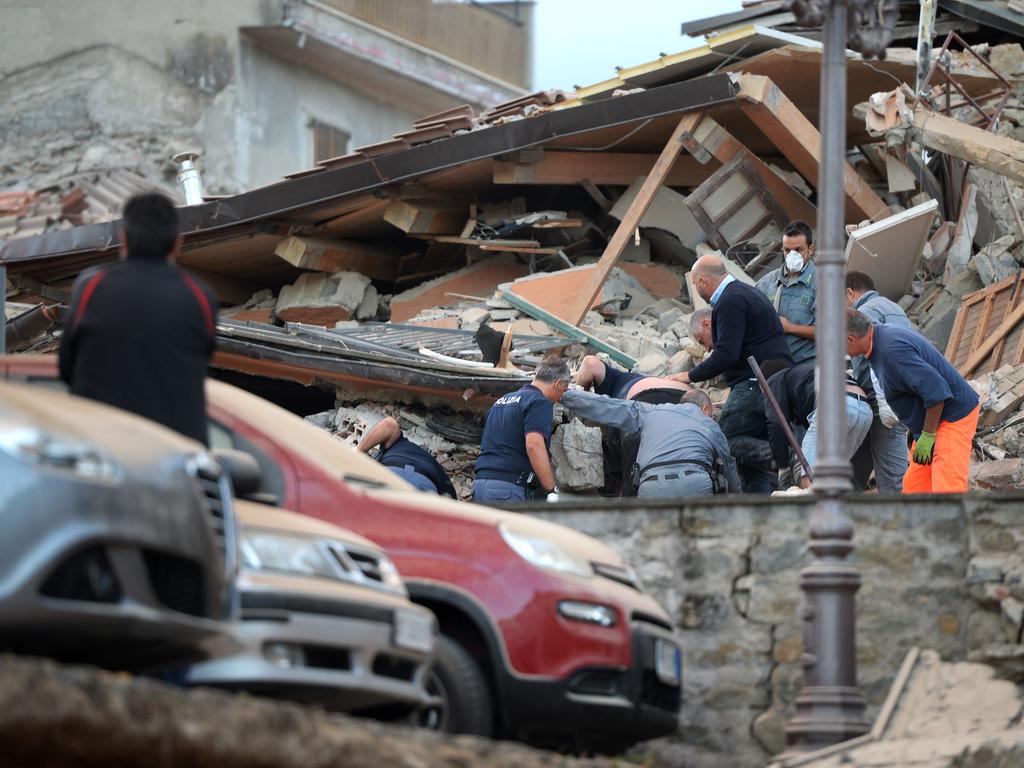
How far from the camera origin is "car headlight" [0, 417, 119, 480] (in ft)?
18.2

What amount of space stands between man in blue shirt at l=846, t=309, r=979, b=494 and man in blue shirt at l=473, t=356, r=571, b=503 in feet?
6.24

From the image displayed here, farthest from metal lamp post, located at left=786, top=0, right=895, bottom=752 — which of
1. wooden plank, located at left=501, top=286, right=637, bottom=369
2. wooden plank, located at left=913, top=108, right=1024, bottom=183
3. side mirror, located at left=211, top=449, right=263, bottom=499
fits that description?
wooden plank, located at left=501, top=286, right=637, bottom=369

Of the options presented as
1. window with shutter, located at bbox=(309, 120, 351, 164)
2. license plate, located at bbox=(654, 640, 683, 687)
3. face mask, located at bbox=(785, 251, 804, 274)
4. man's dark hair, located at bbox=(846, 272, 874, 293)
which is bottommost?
license plate, located at bbox=(654, 640, 683, 687)

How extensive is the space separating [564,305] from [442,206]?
78.0 inches

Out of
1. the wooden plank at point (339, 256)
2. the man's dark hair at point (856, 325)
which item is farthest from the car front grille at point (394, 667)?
the wooden plank at point (339, 256)

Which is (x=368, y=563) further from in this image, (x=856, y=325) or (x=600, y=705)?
(x=856, y=325)

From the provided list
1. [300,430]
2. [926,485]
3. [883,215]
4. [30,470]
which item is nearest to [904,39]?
[883,215]

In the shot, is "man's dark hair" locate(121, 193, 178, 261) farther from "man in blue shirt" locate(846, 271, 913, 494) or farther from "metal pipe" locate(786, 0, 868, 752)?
"man in blue shirt" locate(846, 271, 913, 494)

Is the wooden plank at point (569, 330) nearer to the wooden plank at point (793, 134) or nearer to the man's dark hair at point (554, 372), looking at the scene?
the wooden plank at point (793, 134)

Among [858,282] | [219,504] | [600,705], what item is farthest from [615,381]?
[219,504]

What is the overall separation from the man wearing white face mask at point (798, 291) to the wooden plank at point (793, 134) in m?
2.47

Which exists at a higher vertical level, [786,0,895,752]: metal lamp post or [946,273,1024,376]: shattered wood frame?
[946,273,1024,376]: shattered wood frame

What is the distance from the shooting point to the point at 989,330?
1578 cm

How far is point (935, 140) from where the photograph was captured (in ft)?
49.2
